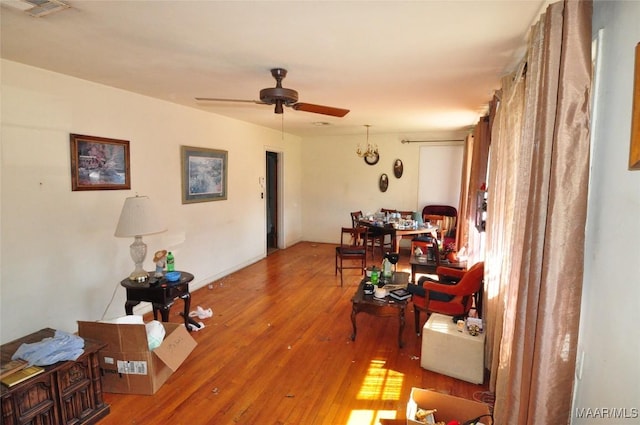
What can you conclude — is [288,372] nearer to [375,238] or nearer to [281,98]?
[281,98]

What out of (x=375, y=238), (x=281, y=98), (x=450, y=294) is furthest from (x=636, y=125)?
(x=375, y=238)

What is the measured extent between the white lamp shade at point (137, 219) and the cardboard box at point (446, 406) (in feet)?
8.04

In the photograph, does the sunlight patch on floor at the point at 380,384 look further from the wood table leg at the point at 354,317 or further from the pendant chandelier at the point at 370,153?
the pendant chandelier at the point at 370,153

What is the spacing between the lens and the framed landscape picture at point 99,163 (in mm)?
3047

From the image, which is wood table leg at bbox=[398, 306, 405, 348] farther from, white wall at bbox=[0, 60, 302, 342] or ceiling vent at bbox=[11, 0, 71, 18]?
ceiling vent at bbox=[11, 0, 71, 18]

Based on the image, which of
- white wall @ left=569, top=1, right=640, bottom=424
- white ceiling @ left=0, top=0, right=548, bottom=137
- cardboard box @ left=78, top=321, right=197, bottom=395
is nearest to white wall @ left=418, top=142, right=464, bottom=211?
white ceiling @ left=0, top=0, right=548, bottom=137

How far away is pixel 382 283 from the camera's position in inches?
138

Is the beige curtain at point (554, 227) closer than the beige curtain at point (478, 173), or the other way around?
the beige curtain at point (554, 227)

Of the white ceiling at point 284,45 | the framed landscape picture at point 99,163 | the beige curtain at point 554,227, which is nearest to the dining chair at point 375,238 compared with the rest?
the white ceiling at point 284,45

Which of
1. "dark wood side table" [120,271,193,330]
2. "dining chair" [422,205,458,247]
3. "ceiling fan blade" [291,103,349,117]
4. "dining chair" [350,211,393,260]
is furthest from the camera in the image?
"dining chair" [422,205,458,247]

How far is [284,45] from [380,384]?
255 centimetres

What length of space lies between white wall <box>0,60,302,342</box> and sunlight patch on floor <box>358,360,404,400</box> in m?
2.64

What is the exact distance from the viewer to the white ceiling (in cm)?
179

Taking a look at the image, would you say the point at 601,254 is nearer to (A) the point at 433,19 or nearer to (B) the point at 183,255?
(A) the point at 433,19
